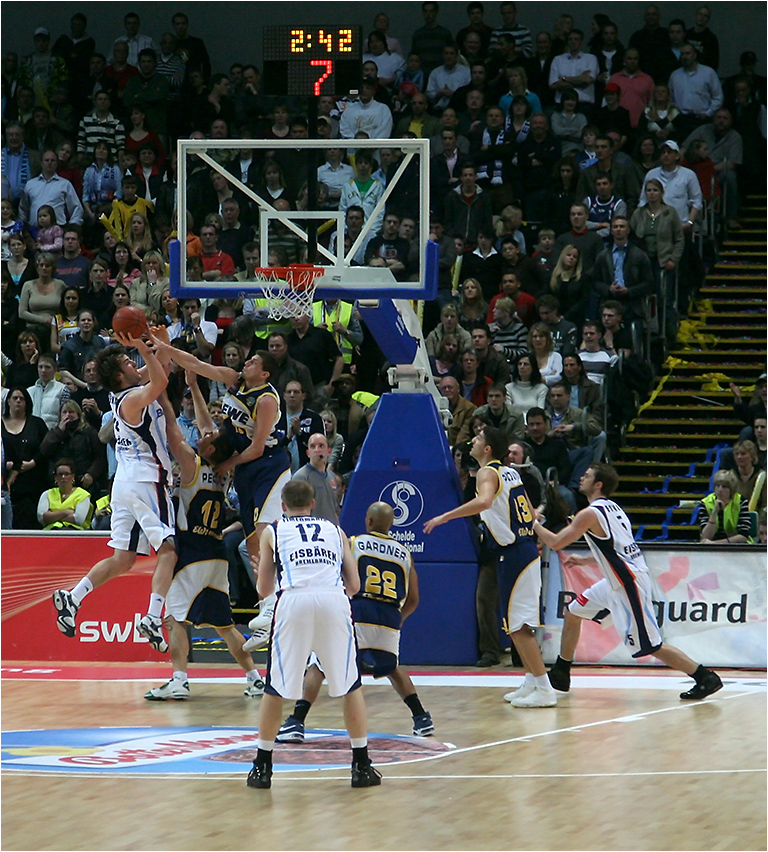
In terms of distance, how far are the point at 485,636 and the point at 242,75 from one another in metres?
9.26

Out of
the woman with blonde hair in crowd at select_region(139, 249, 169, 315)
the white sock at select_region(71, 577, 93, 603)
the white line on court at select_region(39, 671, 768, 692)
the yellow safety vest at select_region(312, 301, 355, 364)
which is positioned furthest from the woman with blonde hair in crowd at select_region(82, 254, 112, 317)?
the white sock at select_region(71, 577, 93, 603)

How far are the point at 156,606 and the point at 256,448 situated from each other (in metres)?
1.27

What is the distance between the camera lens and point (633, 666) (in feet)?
36.0

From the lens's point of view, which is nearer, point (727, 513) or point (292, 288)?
point (292, 288)

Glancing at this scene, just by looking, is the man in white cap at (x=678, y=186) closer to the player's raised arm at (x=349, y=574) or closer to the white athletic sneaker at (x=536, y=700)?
the white athletic sneaker at (x=536, y=700)

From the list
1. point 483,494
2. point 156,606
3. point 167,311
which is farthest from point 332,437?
point 156,606

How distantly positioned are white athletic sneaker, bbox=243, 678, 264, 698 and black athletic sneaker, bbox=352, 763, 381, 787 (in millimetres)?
2622

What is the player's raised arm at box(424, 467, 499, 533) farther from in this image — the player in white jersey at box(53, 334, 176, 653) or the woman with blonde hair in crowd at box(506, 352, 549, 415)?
the woman with blonde hair in crowd at box(506, 352, 549, 415)

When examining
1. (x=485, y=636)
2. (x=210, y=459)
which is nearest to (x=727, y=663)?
(x=485, y=636)

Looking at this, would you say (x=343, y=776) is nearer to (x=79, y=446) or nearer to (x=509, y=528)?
(x=509, y=528)

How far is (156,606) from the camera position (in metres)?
9.21

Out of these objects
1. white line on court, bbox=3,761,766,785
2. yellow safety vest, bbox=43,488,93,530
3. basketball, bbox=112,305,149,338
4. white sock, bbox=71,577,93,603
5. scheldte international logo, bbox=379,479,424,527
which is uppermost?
basketball, bbox=112,305,149,338

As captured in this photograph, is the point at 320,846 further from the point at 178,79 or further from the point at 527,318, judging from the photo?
the point at 178,79

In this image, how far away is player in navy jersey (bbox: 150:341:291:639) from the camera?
31.4 ft
